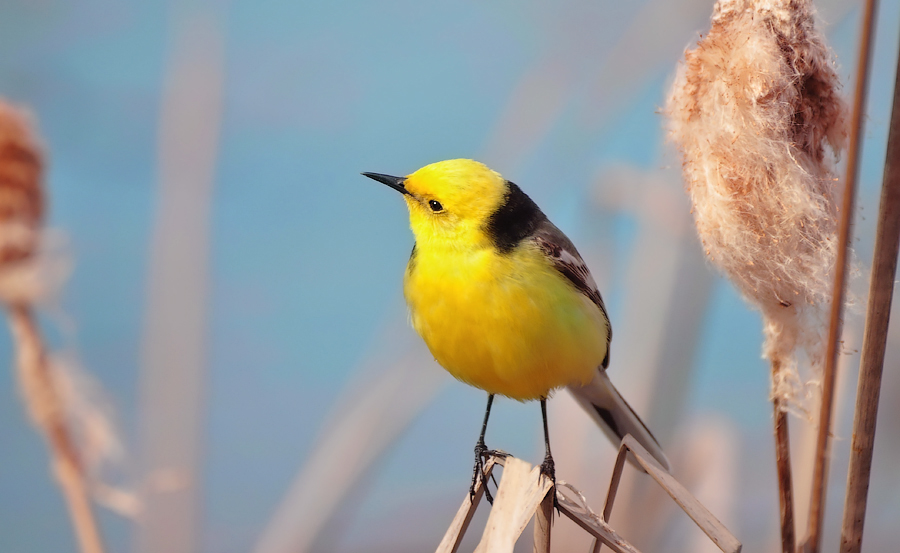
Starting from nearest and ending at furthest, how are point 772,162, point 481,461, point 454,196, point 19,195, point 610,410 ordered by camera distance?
point 772,162
point 19,195
point 454,196
point 481,461
point 610,410

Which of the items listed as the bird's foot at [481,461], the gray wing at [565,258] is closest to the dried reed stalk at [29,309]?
the bird's foot at [481,461]

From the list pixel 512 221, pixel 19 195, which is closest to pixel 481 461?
pixel 512 221

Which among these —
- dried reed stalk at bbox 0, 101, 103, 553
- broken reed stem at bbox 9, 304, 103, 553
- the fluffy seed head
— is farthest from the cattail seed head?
the fluffy seed head

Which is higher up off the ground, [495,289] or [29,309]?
[495,289]

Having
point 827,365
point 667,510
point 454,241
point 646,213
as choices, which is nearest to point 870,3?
point 827,365

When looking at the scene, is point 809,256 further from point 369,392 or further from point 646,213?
point 369,392

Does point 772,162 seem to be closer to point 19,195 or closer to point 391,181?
point 391,181

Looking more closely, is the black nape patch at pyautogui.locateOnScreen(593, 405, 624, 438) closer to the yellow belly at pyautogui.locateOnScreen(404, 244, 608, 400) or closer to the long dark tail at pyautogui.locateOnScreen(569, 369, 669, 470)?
the long dark tail at pyautogui.locateOnScreen(569, 369, 669, 470)
